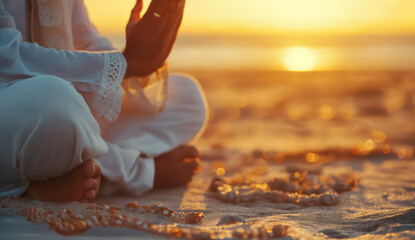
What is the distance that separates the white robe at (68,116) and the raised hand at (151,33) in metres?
0.07

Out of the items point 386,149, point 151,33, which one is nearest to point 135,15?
point 151,33

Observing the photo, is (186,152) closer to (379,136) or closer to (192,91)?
(192,91)

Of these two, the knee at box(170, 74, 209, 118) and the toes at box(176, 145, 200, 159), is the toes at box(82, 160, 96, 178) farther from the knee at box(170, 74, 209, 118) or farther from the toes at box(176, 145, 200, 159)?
the knee at box(170, 74, 209, 118)

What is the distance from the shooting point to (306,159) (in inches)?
135

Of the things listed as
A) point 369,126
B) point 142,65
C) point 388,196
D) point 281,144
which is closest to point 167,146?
point 142,65

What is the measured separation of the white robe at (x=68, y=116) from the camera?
5.46 ft

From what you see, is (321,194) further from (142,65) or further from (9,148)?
(9,148)

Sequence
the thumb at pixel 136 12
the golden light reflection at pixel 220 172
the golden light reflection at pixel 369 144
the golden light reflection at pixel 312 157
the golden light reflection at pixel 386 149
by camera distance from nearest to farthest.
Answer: the thumb at pixel 136 12, the golden light reflection at pixel 220 172, the golden light reflection at pixel 312 157, the golden light reflection at pixel 386 149, the golden light reflection at pixel 369 144

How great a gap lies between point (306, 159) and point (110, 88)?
1932 mm

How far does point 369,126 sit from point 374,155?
1.48 meters

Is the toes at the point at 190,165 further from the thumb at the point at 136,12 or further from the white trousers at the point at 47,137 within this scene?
the thumb at the point at 136,12

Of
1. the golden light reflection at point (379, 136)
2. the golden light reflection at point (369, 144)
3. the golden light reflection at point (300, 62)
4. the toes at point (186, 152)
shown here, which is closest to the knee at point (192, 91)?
the toes at point (186, 152)

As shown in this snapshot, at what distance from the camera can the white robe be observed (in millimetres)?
1665

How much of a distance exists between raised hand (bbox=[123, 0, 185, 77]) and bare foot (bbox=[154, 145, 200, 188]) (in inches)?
24.3
